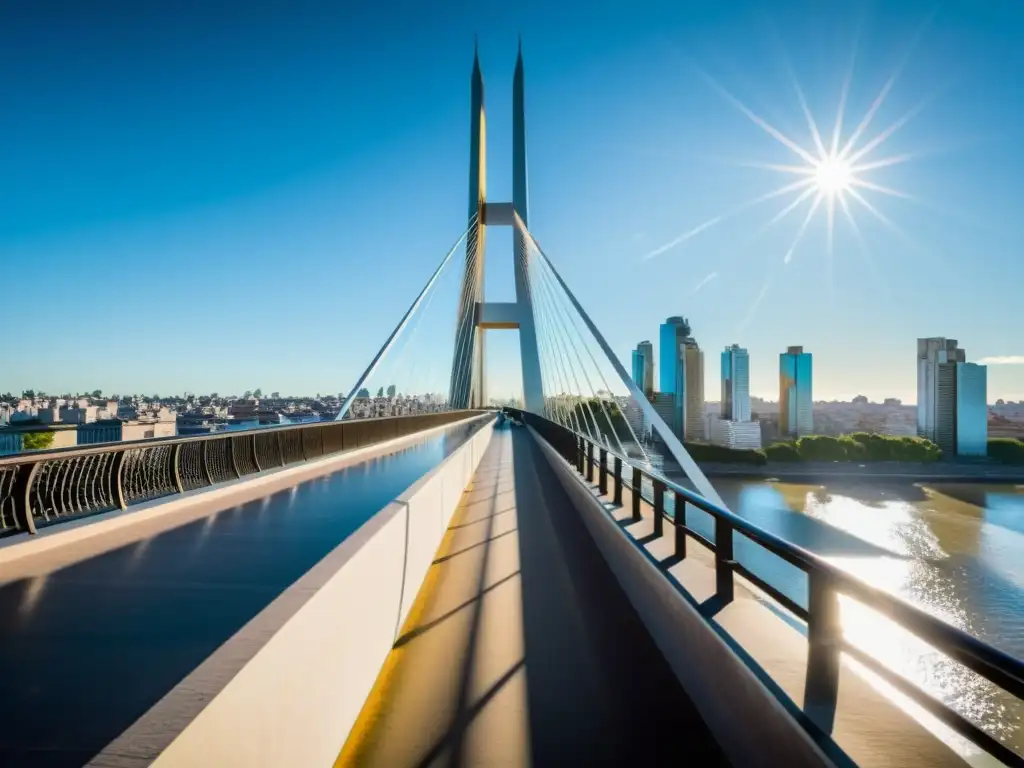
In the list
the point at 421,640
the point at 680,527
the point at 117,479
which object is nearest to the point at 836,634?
the point at 680,527

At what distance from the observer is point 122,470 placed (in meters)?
6.88

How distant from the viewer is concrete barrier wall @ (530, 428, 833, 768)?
7.54 ft

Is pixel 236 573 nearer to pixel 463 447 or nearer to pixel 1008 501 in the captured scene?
pixel 463 447

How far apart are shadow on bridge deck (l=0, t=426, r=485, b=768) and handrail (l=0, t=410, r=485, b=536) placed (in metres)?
0.72

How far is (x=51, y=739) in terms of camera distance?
7.46 feet

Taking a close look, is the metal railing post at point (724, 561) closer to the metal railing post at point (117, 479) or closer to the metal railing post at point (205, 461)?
the metal railing post at point (117, 479)

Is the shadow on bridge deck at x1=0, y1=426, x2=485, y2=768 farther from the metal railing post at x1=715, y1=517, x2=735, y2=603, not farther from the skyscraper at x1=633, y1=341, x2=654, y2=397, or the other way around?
the skyscraper at x1=633, y1=341, x2=654, y2=397

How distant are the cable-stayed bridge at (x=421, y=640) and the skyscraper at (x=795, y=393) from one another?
66408 millimetres

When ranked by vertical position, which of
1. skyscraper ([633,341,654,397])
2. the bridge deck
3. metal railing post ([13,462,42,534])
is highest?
skyscraper ([633,341,654,397])

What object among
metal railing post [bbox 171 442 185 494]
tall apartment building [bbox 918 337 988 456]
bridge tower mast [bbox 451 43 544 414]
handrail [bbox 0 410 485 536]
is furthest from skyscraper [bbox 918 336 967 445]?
metal railing post [bbox 171 442 185 494]

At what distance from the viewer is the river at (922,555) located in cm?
1688

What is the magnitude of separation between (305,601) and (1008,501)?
65872 millimetres

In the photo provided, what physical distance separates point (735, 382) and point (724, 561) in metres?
54.4

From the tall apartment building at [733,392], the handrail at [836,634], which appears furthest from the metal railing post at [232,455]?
the tall apartment building at [733,392]
